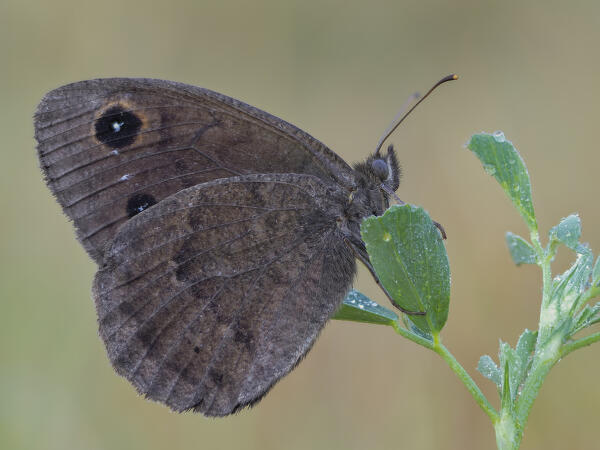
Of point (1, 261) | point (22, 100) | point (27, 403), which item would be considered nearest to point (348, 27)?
point (22, 100)

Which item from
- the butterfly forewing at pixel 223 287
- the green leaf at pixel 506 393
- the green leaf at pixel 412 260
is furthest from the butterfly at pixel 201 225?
the green leaf at pixel 506 393

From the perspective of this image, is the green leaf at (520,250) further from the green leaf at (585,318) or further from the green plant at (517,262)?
the green leaf at (585,318)

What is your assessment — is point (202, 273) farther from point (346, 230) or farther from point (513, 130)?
point (513, 130)

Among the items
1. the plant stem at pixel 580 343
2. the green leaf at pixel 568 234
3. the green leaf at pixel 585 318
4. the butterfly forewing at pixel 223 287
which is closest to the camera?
the plant stem at pixel 580 343

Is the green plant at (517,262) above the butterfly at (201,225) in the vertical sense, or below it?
below

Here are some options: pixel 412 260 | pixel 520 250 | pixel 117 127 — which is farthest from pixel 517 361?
pixel 117 127

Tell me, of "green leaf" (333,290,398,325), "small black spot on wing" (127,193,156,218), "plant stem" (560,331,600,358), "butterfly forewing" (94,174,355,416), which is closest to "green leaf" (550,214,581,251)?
"plant stem" (560,331,600,358)

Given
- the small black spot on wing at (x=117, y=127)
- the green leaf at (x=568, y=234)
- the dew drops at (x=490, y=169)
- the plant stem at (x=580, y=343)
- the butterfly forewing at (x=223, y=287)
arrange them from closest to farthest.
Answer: the plant stem at (x=580, y=343) → the green leaf at (x=568, y=234) → the dew drops at (x=490, y=169) → the butterfly forewing at (x=223, y=287) → the small black spot on wing at (x=117, y=127)

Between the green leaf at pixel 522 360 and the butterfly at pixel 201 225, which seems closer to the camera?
the green leaf at pixel 522 360

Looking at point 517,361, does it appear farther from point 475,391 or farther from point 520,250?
point 520,250
